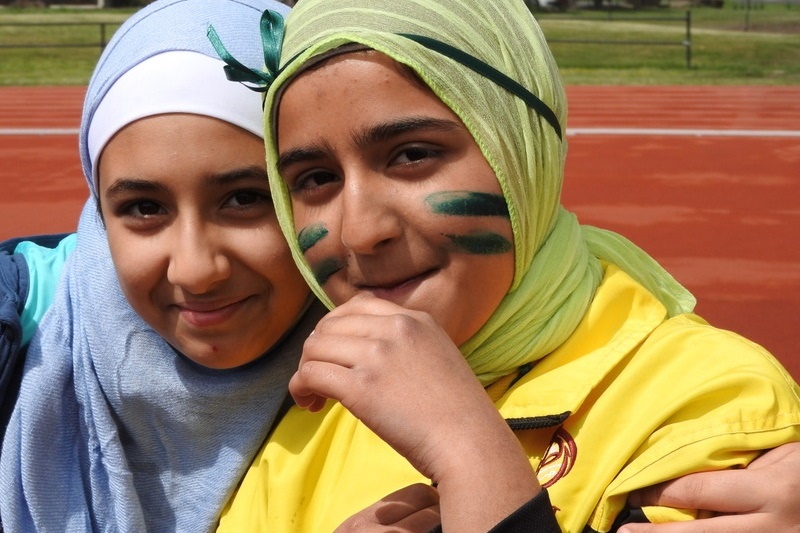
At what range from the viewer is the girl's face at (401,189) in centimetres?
153

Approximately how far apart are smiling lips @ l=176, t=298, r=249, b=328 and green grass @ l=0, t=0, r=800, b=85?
1322 centimetres

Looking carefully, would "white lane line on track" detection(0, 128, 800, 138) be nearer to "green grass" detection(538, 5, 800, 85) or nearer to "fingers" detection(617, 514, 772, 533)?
"green grass" detection(538, 5, 800, 85)

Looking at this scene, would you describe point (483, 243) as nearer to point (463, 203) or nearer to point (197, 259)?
point (463, 203)

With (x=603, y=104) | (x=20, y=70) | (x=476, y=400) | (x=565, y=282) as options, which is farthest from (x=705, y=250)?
(x=20, y=70)

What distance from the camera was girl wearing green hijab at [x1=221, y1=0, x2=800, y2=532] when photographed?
1379mm

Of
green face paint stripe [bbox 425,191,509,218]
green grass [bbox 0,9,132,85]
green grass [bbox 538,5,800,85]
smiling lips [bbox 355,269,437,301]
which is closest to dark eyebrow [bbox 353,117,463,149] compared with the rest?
green face paint stripe [bbox 425,191,509,218]

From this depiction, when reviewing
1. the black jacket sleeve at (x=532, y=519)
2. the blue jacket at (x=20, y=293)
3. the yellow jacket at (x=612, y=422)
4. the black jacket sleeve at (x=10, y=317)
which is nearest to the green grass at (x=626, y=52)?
the blue jacket at (x=20, y=293)

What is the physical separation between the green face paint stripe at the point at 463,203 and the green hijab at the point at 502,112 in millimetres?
36

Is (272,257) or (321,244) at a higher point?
(321,244)

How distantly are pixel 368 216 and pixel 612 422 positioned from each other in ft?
1.59

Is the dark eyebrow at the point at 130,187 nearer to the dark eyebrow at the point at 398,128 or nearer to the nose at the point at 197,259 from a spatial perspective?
the nose at the point at 197,259

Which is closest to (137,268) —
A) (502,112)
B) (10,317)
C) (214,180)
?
(214,180)

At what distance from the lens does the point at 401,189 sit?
154 cm

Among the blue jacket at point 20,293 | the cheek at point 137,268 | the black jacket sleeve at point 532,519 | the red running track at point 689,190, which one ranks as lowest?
the red running track at point 689,190
